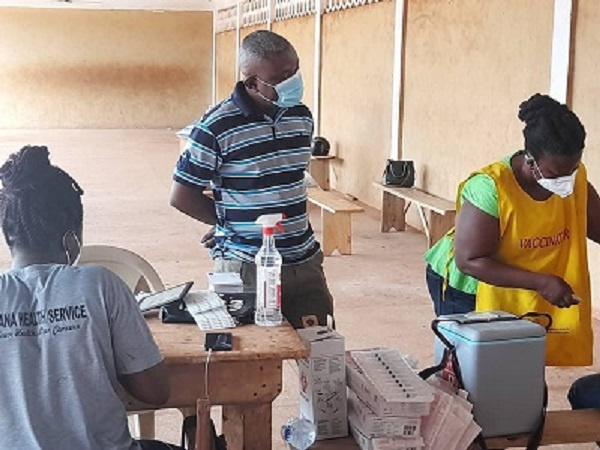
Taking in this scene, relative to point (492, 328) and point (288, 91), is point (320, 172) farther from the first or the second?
point (492, 328)

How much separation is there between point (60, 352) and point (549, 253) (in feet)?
5.11

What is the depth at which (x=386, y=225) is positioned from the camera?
8727mm

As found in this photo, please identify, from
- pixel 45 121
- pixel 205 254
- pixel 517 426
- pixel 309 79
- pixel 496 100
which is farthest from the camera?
pixel 45 121

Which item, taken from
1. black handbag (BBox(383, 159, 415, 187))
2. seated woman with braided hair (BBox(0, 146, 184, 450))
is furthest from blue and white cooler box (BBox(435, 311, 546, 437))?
black handbag (BBox(383, 159, 415, 187))

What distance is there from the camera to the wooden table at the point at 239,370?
91.5 inches

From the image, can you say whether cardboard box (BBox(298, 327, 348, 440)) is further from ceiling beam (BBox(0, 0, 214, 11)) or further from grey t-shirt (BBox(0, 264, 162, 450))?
ceiling beam (BBox(0, 0, 214, 11))

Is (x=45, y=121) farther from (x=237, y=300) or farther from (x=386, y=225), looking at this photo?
(x=237, y=300)

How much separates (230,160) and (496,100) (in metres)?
4.39

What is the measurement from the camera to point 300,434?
99.1 inches

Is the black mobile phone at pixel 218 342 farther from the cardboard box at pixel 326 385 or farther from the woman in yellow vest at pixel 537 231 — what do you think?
the woman in yellow vest at pixel 537 231

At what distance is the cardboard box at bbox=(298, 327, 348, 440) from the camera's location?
2518mm

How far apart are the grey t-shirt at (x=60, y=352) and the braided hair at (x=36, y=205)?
0.07 meters

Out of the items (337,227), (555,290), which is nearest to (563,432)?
(555,290)

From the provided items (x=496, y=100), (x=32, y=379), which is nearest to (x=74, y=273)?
(x=32, y=379)
